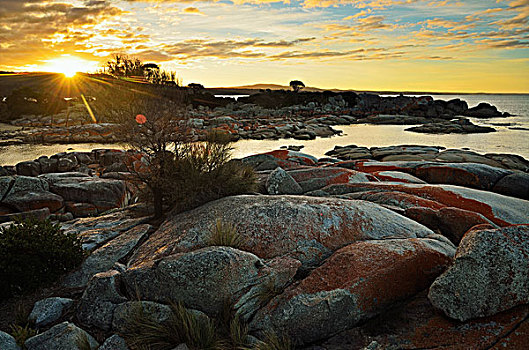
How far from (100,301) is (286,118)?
6309cm

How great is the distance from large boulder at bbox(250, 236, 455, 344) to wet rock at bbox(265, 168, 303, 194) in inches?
205

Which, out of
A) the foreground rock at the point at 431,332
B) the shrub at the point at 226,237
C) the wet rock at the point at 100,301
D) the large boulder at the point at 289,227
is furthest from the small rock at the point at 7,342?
the foreground rock at the point at 431,332

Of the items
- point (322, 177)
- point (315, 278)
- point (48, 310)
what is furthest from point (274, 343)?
point (322, 177)

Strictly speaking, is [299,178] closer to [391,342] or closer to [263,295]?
[263,295]

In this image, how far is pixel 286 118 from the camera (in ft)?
221

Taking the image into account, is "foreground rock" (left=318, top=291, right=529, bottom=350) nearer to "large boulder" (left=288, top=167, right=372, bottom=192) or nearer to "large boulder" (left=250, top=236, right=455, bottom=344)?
"large boulder" (left=250, top=236, right=455, bottom=344)

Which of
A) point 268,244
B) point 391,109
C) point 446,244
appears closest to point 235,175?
point 268,244

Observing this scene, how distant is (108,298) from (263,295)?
99.4 inches

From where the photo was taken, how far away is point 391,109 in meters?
89.3

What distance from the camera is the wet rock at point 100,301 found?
5.66 meters

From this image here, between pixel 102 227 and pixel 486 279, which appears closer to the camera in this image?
pixel 486 279

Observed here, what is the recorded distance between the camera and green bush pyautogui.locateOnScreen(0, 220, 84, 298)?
662 cm

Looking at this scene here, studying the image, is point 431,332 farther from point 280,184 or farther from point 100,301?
point 280,184

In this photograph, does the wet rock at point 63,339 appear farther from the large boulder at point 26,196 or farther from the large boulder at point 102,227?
the large boulder at point 26,196
